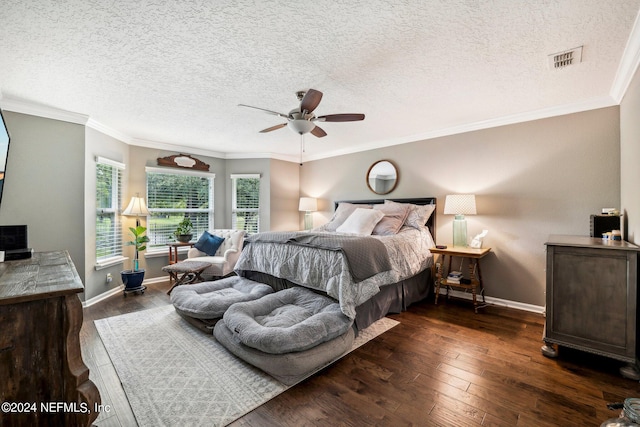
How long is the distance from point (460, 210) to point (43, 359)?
3998mm

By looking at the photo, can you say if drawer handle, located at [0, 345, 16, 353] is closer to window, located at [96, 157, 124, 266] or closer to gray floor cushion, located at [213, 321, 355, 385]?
gray floor cushion, located at [213, 321, 355, 385]

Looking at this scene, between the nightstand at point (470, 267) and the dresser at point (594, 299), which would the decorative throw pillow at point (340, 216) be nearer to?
the nightstand at point (470, 267)

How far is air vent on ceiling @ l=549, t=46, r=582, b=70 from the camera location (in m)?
2.12

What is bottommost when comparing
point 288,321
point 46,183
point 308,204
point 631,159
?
point 288,321

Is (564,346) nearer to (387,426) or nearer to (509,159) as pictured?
(387,426)

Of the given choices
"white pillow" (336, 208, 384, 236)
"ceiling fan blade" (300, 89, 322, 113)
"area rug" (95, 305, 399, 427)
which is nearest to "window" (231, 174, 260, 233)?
"white pillow" (336, 208, 384, 236)

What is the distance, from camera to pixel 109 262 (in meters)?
4.05

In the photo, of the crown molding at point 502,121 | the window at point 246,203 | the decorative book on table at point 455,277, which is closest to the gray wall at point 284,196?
the window at point 246,203

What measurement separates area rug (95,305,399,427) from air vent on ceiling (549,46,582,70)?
2.87 metres

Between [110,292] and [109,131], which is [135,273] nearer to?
[110,292]

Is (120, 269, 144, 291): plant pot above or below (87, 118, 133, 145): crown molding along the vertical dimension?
below

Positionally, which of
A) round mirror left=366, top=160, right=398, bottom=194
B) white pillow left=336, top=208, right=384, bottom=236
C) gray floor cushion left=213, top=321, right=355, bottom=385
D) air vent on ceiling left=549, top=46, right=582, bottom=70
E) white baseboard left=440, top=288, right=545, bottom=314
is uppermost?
air vent on ceiling left=549, top=46, right=582, bottom=70

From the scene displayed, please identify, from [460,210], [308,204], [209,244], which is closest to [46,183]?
[209,244]

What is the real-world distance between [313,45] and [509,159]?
119 inches
